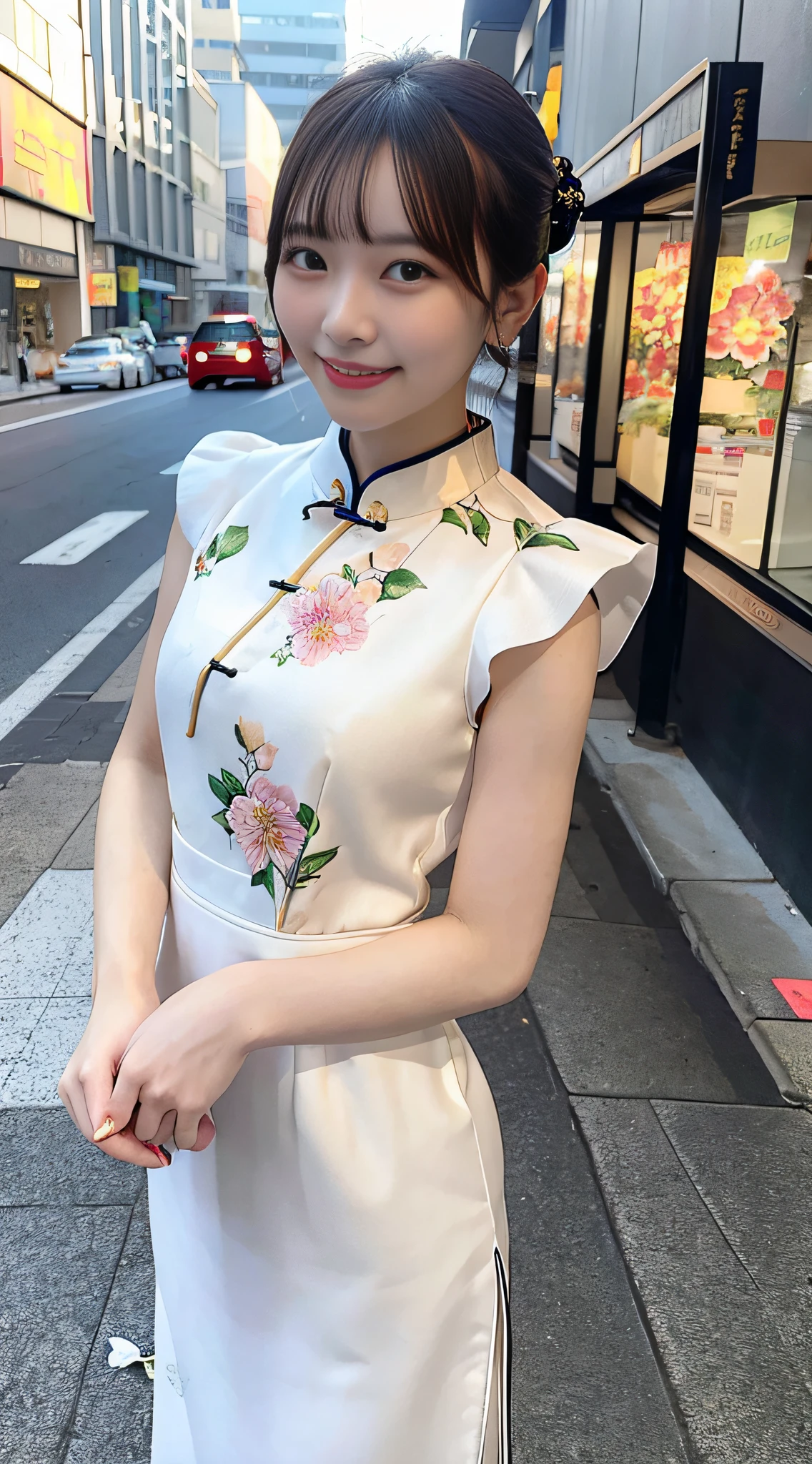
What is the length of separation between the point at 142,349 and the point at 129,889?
2855 cm

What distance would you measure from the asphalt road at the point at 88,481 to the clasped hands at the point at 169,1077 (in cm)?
61

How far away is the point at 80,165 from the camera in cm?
3244

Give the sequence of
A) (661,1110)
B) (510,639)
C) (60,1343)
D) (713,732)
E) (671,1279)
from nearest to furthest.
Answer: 1. (510,639)
2. (60,1343)
3. (671,1279)
4. (661,1110)
5. (713,732)

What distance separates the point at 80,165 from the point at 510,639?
37.3 m

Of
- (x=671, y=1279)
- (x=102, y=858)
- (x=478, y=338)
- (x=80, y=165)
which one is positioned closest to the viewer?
(x=478, y=338)

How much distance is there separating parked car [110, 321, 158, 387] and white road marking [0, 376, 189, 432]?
43 cm

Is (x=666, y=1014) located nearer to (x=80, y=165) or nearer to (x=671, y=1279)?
(x=671, y=1279)

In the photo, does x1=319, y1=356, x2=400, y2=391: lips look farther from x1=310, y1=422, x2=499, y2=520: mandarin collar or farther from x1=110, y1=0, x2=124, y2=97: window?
x1=110, y1=0, x2=124, y2=97: window

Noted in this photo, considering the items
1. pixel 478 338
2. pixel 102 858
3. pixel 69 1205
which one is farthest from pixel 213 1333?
pixel 69 1205

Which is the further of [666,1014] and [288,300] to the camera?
[666,1014]

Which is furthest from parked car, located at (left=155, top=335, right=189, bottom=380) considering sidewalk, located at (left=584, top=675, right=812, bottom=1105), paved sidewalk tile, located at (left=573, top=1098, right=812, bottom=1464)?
paved sidewalk tile, located at (left=573, top=1098, right=812, bottom=1464)

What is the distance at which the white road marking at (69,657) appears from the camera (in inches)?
203

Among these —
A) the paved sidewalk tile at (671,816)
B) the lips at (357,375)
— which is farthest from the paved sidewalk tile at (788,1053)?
the lips at (357,375)

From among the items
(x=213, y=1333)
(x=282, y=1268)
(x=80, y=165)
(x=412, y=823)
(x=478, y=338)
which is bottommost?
(x=213, y=1333)
